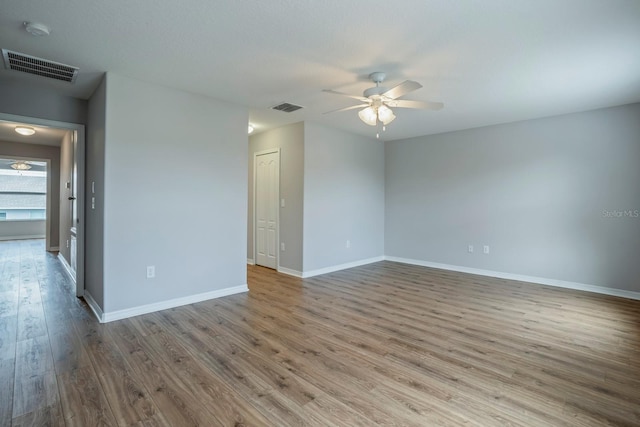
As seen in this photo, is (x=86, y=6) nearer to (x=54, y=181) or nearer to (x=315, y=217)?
(x=315, y=217)

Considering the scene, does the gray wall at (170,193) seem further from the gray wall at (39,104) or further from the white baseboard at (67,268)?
the white baseboard at (67,268)

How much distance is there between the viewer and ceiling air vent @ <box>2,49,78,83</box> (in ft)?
9.11

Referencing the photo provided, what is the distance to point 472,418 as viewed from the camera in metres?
1.77

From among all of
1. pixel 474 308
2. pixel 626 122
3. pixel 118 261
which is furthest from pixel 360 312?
pixel 626 122

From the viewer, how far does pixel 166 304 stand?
11.7 feet

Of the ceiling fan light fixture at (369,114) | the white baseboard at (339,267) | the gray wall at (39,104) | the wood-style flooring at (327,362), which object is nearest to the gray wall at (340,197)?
the white baseboard at (339,267)

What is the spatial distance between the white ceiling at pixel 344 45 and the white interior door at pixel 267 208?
1906 mm

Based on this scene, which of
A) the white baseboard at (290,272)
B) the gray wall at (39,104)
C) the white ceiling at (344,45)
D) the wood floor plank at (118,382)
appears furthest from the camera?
the white baseboard at (290,272)

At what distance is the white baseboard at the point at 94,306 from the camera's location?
318 centimetres

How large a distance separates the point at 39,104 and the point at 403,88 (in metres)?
4.00

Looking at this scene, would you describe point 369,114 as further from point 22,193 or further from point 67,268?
point 22,193

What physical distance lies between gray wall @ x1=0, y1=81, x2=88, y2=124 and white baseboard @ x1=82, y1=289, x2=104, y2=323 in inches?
84.5

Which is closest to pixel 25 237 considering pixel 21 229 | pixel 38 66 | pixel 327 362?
pixel 21 229

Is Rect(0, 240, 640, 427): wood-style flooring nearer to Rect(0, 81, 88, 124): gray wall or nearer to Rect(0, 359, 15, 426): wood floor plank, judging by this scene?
Rect(0, 359, 15, 426): wood floor plank
